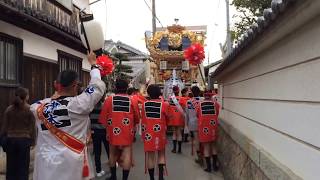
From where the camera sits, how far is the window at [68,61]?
47.4 ft

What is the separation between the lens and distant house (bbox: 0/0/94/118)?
984cm

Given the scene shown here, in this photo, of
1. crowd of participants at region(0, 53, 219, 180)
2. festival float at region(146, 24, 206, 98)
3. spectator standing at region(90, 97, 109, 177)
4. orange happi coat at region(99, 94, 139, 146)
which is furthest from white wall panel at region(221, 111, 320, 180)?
festival float at region(146, 24, 206, 98)

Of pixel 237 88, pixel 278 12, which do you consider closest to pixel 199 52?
pixel 237 88

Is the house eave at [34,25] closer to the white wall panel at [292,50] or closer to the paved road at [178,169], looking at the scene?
the paved road at [178,169]

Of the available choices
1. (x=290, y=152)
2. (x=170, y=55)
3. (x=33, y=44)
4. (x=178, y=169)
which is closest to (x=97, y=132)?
(x=178, y=169)

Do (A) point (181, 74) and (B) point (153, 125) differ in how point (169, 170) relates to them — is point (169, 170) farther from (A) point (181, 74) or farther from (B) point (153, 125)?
(A) point (181, 74)

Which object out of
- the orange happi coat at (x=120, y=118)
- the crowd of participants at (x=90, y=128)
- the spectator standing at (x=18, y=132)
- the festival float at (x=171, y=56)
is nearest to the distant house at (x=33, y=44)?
the spectator standing at (x=18, y=132)

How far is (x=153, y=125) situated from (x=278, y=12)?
562 centimetres

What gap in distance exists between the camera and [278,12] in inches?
138

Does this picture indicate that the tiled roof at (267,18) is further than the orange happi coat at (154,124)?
No

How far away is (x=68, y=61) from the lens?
15.6 m

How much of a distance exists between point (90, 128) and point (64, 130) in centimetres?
194

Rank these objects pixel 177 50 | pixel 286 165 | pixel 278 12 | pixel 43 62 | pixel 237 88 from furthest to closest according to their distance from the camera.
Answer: pixel 177 50, pixel 43 62, pixel 237 88, pixel 286 165, pixel 278 12

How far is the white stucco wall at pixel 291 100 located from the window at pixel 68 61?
30.6ft
